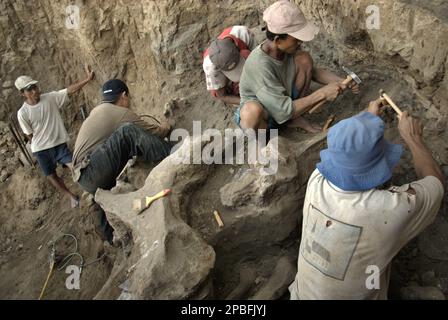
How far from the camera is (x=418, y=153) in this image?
7.61ft

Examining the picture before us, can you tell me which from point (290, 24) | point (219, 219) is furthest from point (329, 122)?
point (219, 219)

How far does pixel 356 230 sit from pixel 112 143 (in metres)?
2.31

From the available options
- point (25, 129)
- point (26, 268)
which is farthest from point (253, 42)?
point (26, 268)

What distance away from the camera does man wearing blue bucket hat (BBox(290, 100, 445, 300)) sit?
1895 mm

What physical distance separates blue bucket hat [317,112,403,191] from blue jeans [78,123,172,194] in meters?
1.86

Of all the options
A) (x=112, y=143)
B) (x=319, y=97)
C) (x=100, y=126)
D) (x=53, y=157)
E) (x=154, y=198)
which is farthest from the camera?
(x=53, y=157)

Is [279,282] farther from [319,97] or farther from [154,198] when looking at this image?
[319,97]

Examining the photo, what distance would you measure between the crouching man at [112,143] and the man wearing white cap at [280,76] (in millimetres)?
865

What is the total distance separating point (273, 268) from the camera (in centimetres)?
282

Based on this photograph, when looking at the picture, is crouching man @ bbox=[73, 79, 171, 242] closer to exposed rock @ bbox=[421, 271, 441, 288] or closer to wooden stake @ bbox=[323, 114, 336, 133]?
wooden stake @ bbox=[323, 114, 336, 133]

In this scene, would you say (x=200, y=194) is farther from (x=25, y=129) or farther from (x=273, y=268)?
(x=25, y=129)

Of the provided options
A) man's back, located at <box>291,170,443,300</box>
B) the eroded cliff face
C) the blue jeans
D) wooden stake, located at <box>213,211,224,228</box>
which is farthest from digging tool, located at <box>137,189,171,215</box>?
man's back, located at <box>291,170,443,300</box>

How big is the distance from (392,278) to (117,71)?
173 inches

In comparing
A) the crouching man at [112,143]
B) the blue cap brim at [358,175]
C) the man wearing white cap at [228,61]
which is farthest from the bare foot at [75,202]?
the blue cap brim at [358,175]
